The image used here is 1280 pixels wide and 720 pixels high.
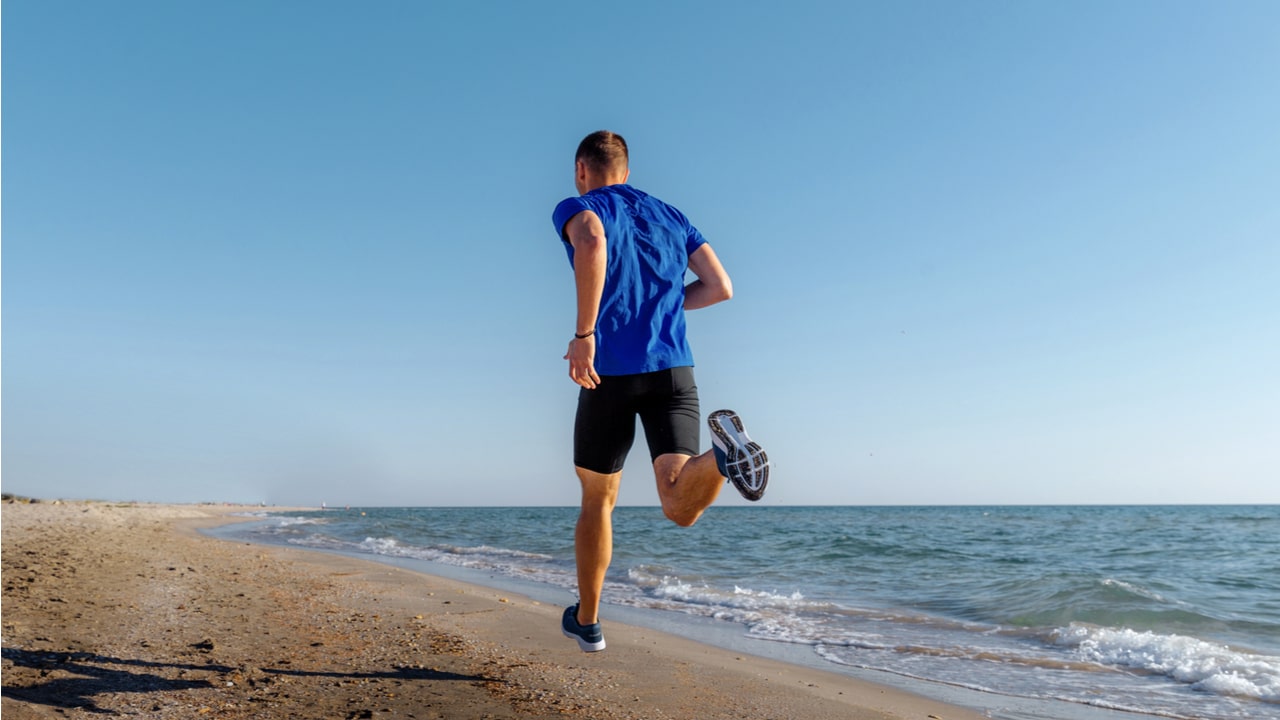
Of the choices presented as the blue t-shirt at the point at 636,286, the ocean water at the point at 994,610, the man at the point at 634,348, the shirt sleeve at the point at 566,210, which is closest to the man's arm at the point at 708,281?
the man at the point at 634,348

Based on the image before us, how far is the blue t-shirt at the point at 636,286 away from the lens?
2.86 metres

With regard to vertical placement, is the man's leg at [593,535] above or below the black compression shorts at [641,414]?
below

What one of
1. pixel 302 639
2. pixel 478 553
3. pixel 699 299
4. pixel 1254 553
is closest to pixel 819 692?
pixel 699 299

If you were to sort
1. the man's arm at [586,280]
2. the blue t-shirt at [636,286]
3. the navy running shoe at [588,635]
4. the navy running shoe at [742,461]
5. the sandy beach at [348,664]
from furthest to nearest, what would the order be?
1. the navy running shoe at [588,635]
2. the sandy beach at [348,664]
3. the blue t-shirt at [636,286]
4. the man's arm at [586,280]
5. the navy running shoe at [742,461]

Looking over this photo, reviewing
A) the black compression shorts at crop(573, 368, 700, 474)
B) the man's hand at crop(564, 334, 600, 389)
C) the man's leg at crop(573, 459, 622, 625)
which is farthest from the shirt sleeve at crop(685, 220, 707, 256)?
the man's leg at crop(573, 459, 622, 625)

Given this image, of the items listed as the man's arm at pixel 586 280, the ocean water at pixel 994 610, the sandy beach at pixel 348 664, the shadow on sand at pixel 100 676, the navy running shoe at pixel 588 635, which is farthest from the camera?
the ocean water at pixel 994 610

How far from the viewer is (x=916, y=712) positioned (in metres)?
3.87

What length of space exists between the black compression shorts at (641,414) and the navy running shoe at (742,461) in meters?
0.31

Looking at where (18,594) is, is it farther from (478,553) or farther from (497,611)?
(478,553)

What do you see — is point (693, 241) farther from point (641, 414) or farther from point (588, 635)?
point (588, 635)

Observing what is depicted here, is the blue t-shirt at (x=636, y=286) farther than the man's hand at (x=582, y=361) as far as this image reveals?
Yes

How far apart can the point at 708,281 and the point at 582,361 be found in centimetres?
82

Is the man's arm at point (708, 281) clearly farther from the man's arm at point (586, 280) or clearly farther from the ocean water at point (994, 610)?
the ocean water at point (994, 610)

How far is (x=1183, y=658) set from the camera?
5625 millimetres
